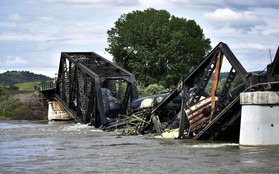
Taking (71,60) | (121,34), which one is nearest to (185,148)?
(71,60)

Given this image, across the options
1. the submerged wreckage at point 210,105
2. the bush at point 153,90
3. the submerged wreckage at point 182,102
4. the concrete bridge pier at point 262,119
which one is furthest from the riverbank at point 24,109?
the concrete bridge pier at point 262,119

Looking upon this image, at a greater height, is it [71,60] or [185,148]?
[71,60]

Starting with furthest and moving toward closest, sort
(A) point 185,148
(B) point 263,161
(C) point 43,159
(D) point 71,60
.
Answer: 1. (D) point 71,60
2. (A) point 185,148
3. (C) point 43,159
4. (B) point 263,161

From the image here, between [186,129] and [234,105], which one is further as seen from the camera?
[186,129]

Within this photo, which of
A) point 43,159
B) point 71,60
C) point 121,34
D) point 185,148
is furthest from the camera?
point 121,34

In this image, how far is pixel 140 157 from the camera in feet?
99.0

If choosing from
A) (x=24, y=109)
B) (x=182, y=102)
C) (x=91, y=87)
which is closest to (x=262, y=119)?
(x=182, y=102)

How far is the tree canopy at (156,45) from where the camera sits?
102 m

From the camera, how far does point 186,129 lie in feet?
133

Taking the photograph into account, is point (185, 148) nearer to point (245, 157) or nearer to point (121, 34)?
point (245, 157)

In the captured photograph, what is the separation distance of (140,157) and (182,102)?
1080 cm

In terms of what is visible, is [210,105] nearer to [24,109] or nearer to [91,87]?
[91,87]

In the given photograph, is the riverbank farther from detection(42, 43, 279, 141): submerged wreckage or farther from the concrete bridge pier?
the concrete bridge pier

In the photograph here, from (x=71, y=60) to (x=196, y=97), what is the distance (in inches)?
1263
